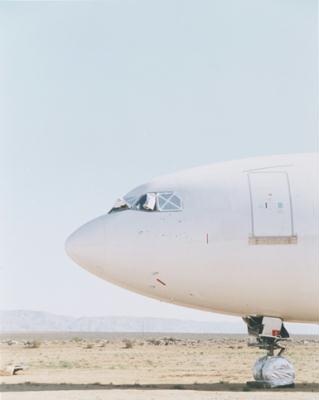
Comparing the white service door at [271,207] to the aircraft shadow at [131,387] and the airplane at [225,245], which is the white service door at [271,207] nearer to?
the airplane at [225,245]

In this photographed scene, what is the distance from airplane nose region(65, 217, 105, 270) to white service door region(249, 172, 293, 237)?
4.00m

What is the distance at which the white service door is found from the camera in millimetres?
19328

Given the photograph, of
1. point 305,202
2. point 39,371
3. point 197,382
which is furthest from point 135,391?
point 39,371

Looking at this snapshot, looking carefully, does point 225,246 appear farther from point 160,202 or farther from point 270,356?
point 270,356

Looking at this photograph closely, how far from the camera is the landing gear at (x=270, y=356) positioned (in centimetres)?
1961

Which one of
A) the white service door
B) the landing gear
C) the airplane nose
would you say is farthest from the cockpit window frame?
the landing gear

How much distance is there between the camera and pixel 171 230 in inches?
771

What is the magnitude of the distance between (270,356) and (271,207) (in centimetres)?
402

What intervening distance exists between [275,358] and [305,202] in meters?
4.17

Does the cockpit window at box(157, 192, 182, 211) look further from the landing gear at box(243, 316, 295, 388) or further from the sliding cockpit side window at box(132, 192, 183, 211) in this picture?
the landing gear at box(243, 316, 295, 388)

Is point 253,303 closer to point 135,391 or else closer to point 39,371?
point 135,391

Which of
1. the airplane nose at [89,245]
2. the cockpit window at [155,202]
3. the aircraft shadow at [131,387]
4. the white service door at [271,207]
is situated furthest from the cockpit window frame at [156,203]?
the aircraft shadow at [131,387]

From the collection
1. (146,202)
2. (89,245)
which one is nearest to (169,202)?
(146,202)

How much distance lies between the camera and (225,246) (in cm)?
1930
